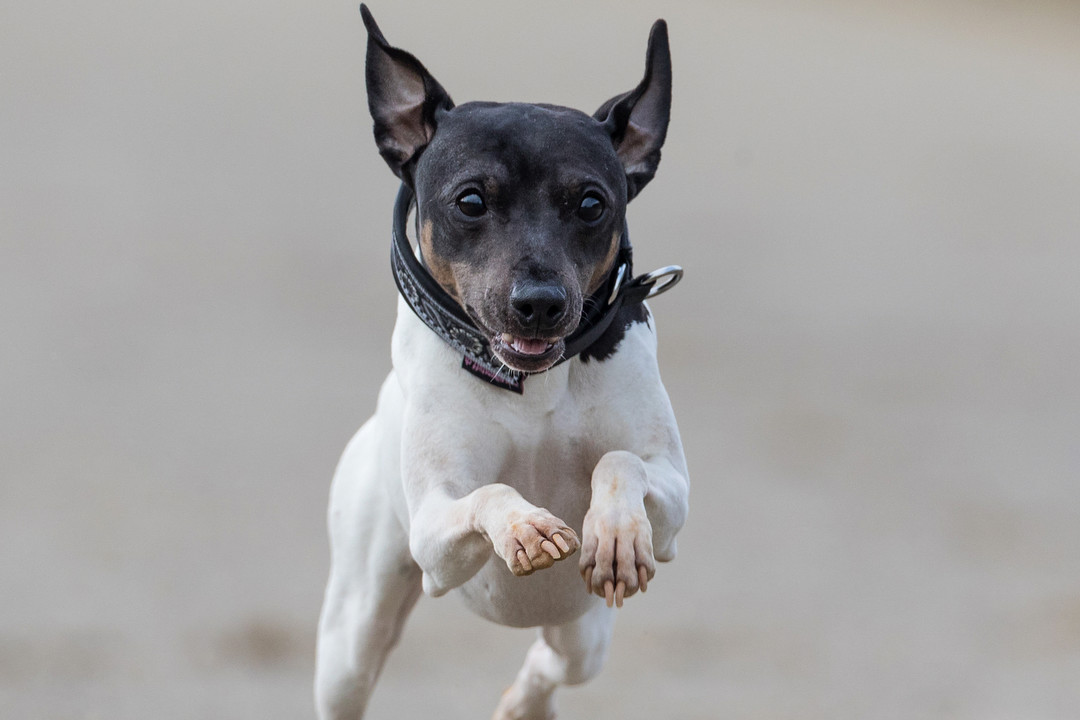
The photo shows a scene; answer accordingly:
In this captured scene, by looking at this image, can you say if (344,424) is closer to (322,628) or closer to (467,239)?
(322,628)

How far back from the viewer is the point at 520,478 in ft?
12.5

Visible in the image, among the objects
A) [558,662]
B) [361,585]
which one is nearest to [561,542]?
[361,585]

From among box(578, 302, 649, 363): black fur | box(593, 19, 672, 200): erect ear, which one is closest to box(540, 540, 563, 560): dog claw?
box(578, 302, 649, 363): black fur

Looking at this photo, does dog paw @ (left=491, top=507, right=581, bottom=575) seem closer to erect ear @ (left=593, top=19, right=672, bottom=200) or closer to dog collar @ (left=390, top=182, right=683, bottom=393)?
dog collar @ (left=390, top=182, right=683, bottom=393)

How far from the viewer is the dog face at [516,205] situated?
341 cm

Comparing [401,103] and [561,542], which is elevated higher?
[401,103]

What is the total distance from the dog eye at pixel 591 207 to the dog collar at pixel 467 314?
24 centimetres

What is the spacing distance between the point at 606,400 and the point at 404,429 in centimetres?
50

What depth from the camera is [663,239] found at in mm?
13680

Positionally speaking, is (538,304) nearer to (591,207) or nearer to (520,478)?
(591,207)

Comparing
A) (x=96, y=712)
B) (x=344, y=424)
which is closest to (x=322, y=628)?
(x=96, y=712)

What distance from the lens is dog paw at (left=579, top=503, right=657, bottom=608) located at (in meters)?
3.13

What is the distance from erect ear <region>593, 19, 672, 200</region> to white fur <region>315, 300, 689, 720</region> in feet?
1.29

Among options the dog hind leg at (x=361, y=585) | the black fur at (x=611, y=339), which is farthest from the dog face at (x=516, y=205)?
the dog hind leg at (x=361, y=585)
